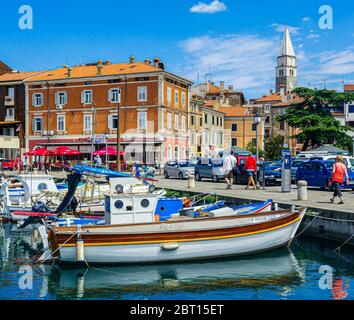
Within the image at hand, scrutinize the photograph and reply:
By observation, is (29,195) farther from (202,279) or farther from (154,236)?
(202,279)

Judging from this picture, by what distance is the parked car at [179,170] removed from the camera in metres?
42.6

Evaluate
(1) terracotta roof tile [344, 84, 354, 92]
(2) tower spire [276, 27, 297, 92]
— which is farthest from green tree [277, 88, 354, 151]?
(2) tower spire [276, 27, 297, 92]

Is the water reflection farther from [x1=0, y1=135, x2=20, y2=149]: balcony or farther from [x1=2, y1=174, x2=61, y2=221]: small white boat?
[x1=0, y1=135, x2=20, y2=149]: balcony

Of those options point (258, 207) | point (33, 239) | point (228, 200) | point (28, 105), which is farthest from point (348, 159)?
point (28, 105)

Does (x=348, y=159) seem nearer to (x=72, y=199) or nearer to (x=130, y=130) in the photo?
(x=72, y=199)

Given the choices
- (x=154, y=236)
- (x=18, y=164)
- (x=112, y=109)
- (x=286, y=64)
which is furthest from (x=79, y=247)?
(x=286, y=64)

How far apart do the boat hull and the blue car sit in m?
10.9

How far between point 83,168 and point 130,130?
37.7 meters

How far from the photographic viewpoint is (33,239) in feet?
71.5

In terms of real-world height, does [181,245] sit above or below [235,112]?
below

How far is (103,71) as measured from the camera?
202 ft

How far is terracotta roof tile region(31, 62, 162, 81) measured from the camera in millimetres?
58969

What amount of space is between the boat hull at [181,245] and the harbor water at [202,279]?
0.79 ft

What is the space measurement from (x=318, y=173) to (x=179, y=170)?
1659 cm
